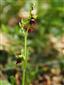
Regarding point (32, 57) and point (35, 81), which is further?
point (32, 57)

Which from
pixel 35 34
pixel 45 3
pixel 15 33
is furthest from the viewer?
pixel 45 3

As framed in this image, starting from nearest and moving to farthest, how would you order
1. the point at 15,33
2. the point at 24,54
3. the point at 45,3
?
the point at 24,54 → the point at 15,33 → the point at 45,3

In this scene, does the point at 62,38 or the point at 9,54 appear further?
the point at 62,38

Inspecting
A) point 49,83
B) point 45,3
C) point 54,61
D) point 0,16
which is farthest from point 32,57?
point 45,3

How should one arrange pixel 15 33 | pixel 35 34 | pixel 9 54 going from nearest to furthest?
pixel 9 54
pixel 15 33
pixel 35 34

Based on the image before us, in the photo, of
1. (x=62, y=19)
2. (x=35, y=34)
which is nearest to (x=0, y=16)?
(x=35, y=34)

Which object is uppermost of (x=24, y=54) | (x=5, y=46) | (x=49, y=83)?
(x=24, y=54)

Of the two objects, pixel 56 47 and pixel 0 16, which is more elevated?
pixel 0 16

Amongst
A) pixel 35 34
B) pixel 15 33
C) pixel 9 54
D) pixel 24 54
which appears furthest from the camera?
pixel 35 34

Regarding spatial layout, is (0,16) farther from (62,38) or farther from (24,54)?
(24,54)
